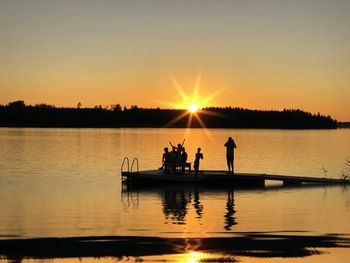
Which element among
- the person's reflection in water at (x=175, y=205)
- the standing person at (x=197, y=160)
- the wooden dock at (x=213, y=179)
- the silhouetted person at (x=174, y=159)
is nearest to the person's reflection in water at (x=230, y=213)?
the person's reflection in water at (x=175, y=205)

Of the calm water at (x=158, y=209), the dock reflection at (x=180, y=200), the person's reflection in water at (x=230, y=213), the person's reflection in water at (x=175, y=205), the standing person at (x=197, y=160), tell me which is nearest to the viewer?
the calm water at (x=158, y=209)

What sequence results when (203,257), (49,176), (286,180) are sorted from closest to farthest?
(203,257), (286,180), (49,176)

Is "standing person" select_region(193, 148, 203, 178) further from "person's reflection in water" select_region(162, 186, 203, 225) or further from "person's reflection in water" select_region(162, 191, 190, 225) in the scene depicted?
"person's reflection in water" select_region(162, 191, 190, 225)

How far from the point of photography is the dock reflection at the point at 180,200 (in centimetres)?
2373

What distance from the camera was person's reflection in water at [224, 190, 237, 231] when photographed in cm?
2203

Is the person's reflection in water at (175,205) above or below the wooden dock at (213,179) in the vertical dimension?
below

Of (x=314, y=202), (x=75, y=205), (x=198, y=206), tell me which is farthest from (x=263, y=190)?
(x=75, y=205)

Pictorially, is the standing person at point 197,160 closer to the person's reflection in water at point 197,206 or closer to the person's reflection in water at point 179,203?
the person's reflection in water at point 179,203

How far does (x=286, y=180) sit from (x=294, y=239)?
1872 cm

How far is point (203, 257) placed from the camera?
52.9 ft

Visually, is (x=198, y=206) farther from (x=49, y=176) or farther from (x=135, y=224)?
(x=49, y=176)

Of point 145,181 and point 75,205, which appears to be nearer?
point 75,205

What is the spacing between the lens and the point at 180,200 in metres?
29.7

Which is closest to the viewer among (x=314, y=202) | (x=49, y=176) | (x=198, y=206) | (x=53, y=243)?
(x=53, y=243)
